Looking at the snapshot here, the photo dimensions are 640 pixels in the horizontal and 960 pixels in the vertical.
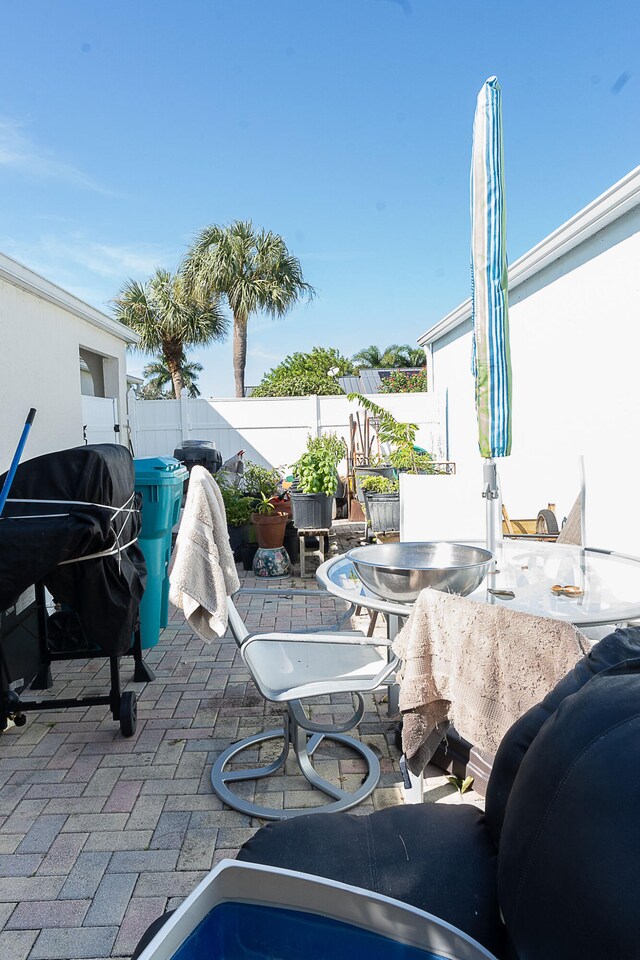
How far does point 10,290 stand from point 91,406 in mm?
2308

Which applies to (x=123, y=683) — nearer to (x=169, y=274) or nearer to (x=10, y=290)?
(x=10, y=290)

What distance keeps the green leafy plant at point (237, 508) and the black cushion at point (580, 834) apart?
581 cm

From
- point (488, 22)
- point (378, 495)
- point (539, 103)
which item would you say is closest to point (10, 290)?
point (378, 495)

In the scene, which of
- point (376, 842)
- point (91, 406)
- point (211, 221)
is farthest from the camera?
point (211, 221)

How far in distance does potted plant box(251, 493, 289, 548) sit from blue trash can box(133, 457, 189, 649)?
2.15 meters

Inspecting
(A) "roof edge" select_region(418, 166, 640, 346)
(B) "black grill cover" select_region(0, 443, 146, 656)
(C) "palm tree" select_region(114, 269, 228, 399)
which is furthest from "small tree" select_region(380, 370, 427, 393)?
(B) "black grill cover" select_region(0, 443, 146, 656)

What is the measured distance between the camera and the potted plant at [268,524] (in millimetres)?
6562

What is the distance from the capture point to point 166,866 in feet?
7.25

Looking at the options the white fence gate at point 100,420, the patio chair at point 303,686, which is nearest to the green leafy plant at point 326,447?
the white fence gate at point 100,420

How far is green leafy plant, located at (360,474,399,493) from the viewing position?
7.09 meters

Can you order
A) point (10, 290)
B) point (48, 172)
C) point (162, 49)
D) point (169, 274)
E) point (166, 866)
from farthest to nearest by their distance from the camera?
1. point (169, 274)
2. point (48, 172)
3. point (162, 49)
4. point (10, 290)
5. point (166, 866)

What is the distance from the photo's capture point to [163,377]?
32625 mm

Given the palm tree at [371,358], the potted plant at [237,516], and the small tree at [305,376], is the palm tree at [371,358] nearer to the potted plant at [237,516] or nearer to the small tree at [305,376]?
the small tree at [305,376]

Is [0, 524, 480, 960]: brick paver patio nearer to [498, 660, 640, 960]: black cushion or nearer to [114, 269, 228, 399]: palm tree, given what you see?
[498, 660, 640, 960]: black cushion
